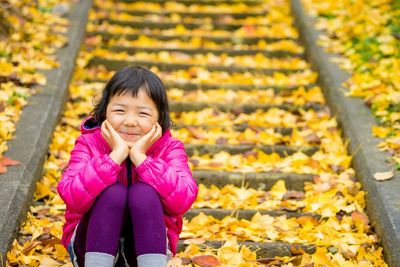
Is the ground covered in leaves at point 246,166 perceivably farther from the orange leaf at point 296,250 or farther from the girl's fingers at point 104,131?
the girl's fingers at point 104,131

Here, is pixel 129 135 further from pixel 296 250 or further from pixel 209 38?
pixel 209 38

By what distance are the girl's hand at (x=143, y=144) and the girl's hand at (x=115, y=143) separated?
32 mm

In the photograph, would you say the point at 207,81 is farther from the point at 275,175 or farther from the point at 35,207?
the point at 35,207

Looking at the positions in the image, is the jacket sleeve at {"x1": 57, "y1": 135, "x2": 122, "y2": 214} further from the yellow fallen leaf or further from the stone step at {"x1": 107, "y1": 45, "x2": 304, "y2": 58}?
the stone step at {"x1": 107, "y1": 45, "x2": 304, "y2": 58}

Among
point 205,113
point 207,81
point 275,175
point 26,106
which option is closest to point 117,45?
point 207,81

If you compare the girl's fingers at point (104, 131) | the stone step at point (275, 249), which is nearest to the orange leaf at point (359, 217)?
the stone step at point (275, 249)

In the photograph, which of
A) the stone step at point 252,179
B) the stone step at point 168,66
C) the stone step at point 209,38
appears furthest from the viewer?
the stone step at point 209,38

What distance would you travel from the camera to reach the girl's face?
279 cm

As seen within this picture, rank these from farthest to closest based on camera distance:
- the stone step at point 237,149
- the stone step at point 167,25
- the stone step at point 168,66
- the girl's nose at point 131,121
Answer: the stone step at point 167,25 → the stone step at point 168,66 → the stone step at point 237,149 → the girl's nose at point 131,121

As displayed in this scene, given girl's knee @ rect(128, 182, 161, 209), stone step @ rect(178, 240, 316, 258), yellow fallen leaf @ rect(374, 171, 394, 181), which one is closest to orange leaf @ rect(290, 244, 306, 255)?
stone step @ rect(178, 240, 316, 258)

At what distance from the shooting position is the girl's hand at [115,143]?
8.76ft

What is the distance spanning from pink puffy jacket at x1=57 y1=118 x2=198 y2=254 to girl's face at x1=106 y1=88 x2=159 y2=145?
10 centimetres

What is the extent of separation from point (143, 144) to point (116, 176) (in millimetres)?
198

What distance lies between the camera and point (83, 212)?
260 centimetres
